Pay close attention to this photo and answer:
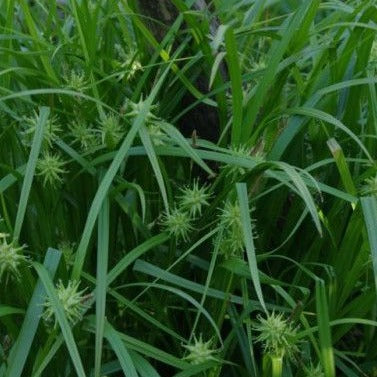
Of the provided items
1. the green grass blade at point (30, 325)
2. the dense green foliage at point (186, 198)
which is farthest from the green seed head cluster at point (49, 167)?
the green grass blade at point (30, 325)

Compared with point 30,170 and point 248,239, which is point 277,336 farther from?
point 30,170

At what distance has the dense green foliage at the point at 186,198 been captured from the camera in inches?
49.8

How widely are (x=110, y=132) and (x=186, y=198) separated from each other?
0.56ft

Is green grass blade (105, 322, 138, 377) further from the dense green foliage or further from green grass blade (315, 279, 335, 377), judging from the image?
green grass blade (315, 279, 335, 377)

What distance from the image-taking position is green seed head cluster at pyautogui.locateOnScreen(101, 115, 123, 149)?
139cm

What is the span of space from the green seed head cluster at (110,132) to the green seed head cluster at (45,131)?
0.08 m

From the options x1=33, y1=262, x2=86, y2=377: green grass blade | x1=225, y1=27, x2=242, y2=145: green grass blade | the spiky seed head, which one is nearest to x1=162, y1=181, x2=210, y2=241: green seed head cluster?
the spiky seed head

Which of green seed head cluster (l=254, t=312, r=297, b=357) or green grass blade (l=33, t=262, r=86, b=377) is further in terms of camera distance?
green seed head cluster (l=254, t=312, r=297, b=357)

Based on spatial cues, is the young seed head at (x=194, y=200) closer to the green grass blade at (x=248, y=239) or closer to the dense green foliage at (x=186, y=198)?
the dense green foliage at (x=186, y=198)

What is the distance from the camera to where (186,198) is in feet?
4.36

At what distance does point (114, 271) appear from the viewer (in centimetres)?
127

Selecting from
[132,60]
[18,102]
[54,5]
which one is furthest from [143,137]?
[54,5]

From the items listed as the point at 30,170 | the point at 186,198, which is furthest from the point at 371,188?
the point at 30,170

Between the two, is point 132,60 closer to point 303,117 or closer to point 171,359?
point 303,117
